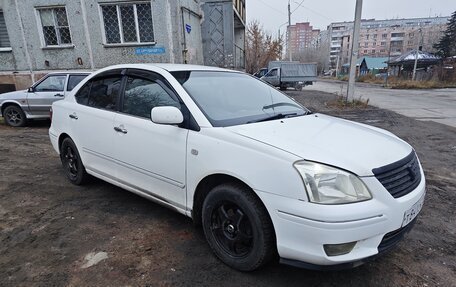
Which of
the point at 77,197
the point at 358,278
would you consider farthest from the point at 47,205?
the point at 358,278

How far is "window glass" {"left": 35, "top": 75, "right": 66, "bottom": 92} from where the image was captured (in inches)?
322

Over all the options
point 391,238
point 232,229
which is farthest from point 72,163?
point 391,238

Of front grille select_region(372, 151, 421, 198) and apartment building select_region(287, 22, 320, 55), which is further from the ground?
apartment building select_region(287, 22, 320, 55)

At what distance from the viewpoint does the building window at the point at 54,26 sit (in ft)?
39.0

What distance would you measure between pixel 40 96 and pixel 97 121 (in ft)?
19.6

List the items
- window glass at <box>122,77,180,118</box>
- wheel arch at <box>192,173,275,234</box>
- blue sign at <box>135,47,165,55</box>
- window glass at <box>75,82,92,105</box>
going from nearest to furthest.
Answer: wheel arch at <box>192,173,275,234</box> < window glass at <box>122,77,180,118</box> < window glass at <box>75,82,92,105</box> < blue sign at <box>135,47,165,55</box>

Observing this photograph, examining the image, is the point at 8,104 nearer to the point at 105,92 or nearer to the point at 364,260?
the point at 105,92

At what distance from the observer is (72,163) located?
4152 millimetres

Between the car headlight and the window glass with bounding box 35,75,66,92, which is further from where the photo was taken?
the window glass with bounding box 35,75,66,92

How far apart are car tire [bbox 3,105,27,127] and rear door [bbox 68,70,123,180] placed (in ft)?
19.3

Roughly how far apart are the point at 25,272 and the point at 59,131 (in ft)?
7.41

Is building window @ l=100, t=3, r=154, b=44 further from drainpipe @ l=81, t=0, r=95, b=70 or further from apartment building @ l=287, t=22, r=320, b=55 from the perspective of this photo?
apartment building @ l=287, t=22, r=320, b=55

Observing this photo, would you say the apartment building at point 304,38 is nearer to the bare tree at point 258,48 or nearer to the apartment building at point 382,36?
the apartment building at point 382,36

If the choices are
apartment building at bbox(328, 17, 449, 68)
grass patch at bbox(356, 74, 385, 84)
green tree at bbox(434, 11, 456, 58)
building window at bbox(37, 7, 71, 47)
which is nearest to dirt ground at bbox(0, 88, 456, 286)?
building window at bbox(37, 7, 71, 47)
